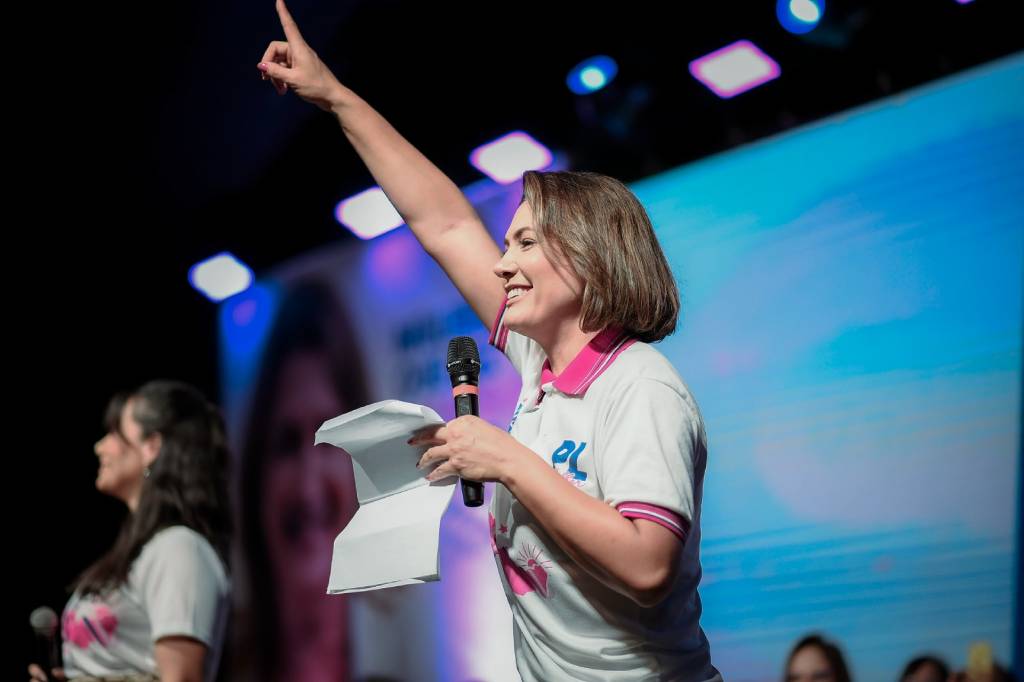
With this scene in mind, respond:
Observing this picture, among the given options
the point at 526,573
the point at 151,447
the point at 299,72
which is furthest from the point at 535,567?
the point at 151,447

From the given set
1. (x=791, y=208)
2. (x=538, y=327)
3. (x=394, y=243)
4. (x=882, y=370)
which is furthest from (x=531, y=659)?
(x=394, y=243)

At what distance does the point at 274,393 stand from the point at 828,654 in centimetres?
301

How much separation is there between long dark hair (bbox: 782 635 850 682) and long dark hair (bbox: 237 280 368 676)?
2.30 metres

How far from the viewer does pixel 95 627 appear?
107 inches

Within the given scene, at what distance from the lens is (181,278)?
510cm

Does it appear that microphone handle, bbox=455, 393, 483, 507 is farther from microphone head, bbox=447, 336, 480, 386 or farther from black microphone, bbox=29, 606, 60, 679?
black microphone, bbox=29, 606, 60, 679

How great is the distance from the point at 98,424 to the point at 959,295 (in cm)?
369

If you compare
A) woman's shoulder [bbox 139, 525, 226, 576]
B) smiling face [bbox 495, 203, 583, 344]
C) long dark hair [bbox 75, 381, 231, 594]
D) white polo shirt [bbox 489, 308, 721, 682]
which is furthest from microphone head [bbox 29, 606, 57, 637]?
smiling face [bbox 495, 203, 583, 344]

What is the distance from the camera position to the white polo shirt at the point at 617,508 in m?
1.34

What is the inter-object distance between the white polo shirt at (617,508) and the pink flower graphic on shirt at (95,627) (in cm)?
160

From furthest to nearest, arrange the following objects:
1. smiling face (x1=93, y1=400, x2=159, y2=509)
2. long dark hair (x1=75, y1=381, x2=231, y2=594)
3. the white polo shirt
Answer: smiling face (x1=93, y1=400, x2=159, y2=509)
long dark hair (x1=75, y1=381, x2=231, y2=594)
the white polo shirt

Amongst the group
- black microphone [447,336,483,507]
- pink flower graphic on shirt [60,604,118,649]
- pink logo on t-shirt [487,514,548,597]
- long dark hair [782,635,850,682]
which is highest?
black microphone [447,336,483,507]

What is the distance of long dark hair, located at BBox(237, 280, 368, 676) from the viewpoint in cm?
471

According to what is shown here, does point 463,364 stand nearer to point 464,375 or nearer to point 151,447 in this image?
point 464,375
